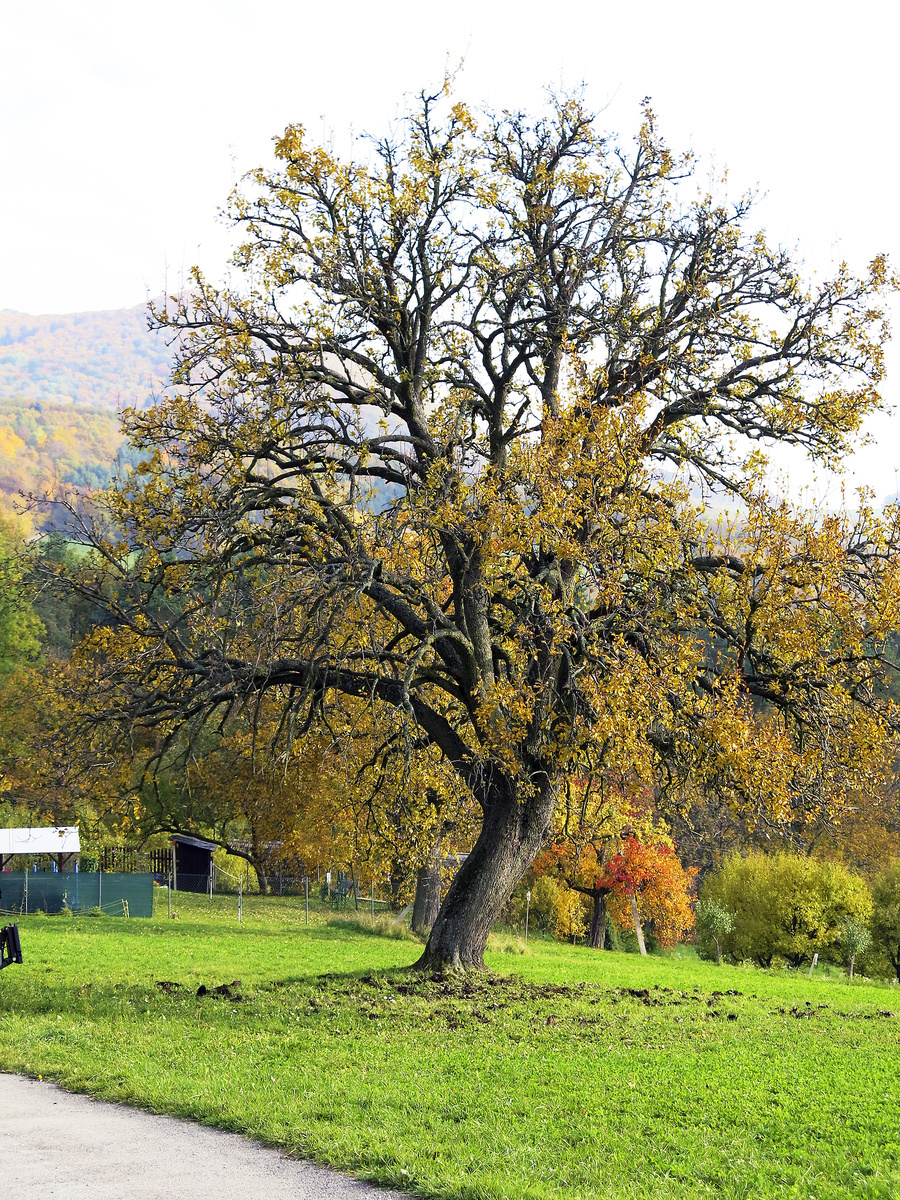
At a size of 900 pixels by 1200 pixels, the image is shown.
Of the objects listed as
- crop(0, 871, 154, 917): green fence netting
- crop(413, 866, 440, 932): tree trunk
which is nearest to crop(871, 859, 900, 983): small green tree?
crop(413, 866, 440, 932): tree trunk

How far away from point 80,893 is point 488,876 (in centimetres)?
2290

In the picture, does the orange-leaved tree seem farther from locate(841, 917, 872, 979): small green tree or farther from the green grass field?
the green grass field

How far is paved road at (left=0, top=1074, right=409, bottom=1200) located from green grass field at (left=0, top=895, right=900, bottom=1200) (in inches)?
10.4

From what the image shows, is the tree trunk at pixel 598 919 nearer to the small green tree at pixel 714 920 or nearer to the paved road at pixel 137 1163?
the small green tree at pixel 714 920

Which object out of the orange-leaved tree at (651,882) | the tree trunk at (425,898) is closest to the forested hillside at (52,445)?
the orange-leaved tree at (651,882)

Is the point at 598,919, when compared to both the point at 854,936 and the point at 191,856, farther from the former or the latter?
the point at 191,856

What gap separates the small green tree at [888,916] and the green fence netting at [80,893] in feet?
93.6

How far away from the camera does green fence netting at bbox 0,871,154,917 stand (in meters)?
34.5

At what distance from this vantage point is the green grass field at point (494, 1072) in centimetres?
682

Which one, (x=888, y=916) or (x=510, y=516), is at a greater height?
(x=510, y=516)

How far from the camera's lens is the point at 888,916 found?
42656mm

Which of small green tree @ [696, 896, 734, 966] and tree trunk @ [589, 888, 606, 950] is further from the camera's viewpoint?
tree trunk @ [589, 888, 606, 950]

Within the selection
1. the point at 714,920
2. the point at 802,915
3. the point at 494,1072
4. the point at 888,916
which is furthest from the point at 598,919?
the point at 494,1072

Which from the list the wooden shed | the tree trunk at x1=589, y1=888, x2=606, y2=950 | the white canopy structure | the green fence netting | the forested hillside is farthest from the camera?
the forested hillside
